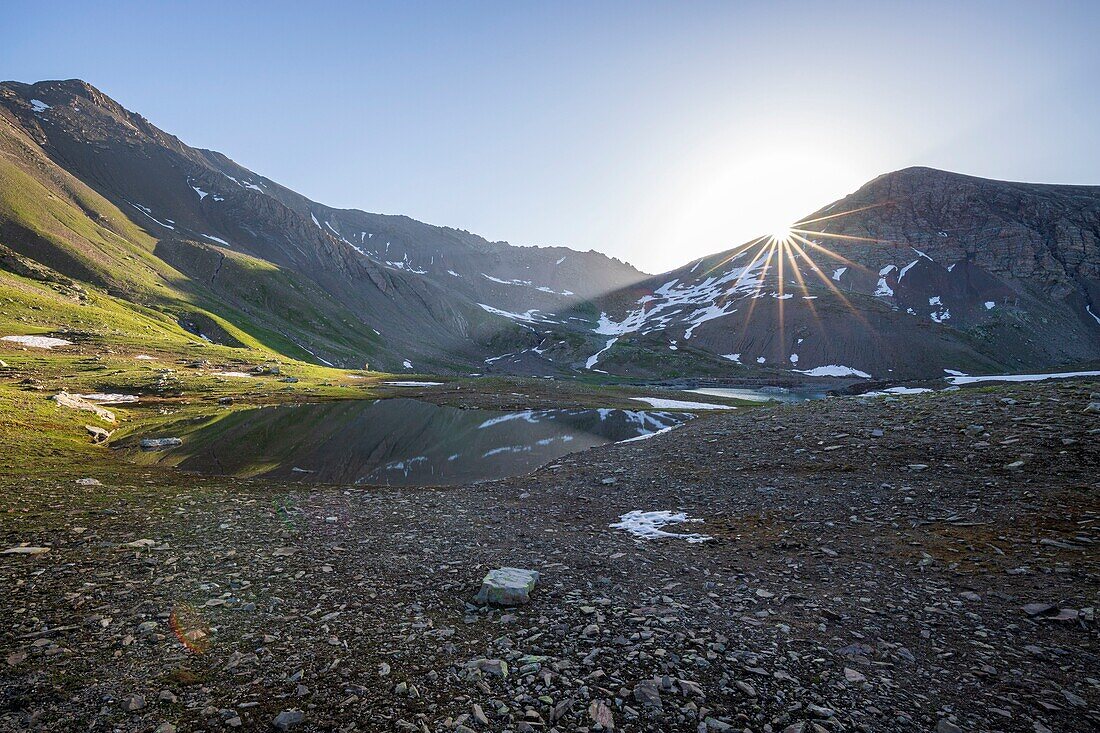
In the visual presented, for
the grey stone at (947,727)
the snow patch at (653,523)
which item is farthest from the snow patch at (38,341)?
the grey stone at (947,727)

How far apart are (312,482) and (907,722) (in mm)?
23491

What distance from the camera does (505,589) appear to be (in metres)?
9.35

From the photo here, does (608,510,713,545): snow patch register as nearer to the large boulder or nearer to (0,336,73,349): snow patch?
the large boulder

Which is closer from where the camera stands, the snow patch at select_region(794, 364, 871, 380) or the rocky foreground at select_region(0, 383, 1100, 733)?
the rocky foreground at select_region(0, 383, 1100, 733)

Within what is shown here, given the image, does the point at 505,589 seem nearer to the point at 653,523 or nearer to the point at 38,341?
the point at 653,523

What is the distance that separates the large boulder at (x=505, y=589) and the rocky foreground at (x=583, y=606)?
22cm

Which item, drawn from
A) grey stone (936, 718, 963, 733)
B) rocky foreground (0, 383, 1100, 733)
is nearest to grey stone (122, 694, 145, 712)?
rocky foreground (0, 383, 1100, 733)

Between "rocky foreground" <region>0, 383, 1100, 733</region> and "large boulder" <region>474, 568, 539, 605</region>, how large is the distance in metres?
0.22

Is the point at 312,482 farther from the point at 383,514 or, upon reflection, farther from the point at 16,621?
the point at 16,621

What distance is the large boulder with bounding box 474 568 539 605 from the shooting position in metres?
9.30

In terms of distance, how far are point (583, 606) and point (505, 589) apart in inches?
62.7

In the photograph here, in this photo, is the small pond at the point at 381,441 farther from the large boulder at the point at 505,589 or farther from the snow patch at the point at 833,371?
the snow patch at the point at 833,371

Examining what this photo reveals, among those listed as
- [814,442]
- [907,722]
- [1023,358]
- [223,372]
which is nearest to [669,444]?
[814,442]

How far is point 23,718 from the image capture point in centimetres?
562
